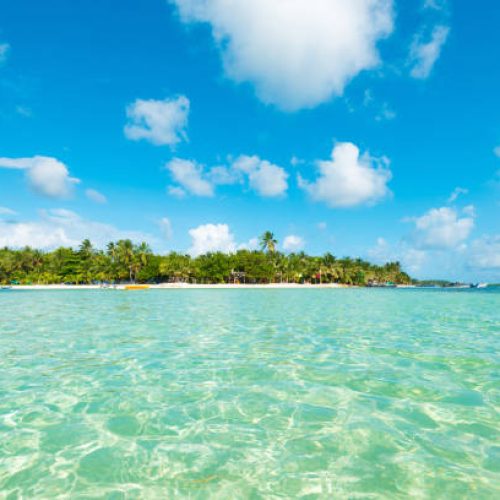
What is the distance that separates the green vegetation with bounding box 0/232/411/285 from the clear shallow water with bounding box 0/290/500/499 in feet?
285

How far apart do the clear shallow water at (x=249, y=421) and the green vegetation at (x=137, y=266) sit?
8698cm

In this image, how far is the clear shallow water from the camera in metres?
4.00

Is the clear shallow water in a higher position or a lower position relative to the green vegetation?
lower

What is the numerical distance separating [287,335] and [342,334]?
7.61 ft

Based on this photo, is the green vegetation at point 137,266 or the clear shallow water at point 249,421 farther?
the green vegetation at point 137,266

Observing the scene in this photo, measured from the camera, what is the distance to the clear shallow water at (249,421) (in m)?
4.00

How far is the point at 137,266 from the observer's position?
314ft

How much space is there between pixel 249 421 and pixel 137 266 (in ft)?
312

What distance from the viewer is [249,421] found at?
18.6 feet

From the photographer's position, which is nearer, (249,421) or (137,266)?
(249,421)

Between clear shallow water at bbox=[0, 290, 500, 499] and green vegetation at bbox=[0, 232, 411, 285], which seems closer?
clear shallow water at bbox=[0, 290, 500, 499]

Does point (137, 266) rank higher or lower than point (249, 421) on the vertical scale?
higher

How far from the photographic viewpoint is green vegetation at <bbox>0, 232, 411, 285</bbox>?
310 feet

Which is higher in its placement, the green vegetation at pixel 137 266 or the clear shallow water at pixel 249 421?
the green vegetation at pixel 137 266
